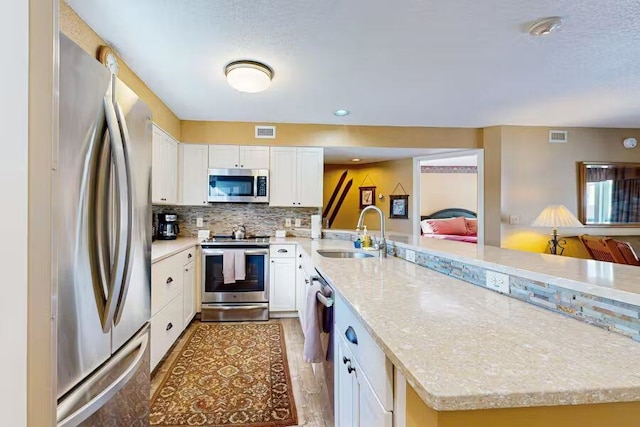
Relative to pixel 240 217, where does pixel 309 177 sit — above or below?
above

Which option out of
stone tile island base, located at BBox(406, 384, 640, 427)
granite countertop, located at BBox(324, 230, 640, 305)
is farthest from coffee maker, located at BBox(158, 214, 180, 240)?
stone tile island base, located at BBox(406, 384, 640, 427)

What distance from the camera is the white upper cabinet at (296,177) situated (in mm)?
3986

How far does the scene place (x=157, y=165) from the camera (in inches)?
122

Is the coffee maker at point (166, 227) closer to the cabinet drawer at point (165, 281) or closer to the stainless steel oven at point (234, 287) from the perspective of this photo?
the stainless steel oven at point (234, 287)

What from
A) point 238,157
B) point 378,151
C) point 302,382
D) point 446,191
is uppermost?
point 378,151

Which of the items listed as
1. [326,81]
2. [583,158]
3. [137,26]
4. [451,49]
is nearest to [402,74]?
[451,49]

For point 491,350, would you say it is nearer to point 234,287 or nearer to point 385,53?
point 385,53

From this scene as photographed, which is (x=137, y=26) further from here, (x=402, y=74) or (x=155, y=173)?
(x=402, y=74)

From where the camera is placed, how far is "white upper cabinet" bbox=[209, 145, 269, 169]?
3.89m

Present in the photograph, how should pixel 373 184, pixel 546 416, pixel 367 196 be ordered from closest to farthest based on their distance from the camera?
pixel 546 416, pixel 373 184, pixel 367 196

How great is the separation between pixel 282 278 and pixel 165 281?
4.55 ft

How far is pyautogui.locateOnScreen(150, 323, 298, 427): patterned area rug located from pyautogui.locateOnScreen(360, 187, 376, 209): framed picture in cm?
371

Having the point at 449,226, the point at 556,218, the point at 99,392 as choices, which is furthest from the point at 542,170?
the point at 99,392

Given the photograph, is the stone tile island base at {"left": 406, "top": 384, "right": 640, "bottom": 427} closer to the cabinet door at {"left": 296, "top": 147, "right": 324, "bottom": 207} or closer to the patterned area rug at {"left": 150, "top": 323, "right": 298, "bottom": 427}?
the patterned area rug at {"left": 150, "top": 323, "right": 298, "bottom": 427}
